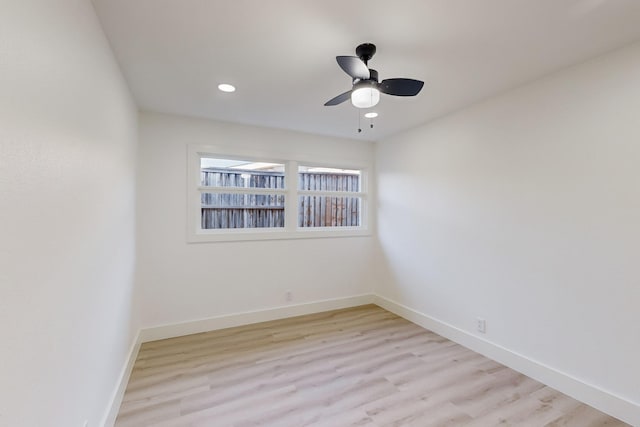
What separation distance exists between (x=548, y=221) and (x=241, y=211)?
3199 millimetres

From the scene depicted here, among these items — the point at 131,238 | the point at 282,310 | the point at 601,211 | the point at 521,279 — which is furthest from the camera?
the point at 282,310

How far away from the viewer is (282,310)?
3.79m

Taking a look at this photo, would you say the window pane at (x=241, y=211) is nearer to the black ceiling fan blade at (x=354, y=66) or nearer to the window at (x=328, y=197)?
the window at (x=328, y=197)

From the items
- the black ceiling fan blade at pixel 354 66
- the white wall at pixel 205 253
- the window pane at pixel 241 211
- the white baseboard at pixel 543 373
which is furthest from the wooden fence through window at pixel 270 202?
the black ceiling fan blade at pixel 354 66

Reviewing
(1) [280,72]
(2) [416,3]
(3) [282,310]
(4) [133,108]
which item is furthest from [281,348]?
(2) [416,3]

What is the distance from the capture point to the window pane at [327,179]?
4.12 m

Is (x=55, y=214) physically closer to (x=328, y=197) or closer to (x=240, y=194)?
(x=240, y=194)

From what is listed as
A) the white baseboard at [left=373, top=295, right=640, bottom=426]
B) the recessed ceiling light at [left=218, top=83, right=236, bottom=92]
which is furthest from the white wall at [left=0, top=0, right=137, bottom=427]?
the white baseboard at [left=373, top=295, right=640, bottom=426]

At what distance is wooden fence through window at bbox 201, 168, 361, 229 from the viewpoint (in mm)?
3617

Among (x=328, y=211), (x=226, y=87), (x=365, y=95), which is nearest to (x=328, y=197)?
(x=328, y=211)

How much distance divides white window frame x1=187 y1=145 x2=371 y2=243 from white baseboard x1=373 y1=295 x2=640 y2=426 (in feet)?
5.43

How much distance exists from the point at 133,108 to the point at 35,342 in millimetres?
2486

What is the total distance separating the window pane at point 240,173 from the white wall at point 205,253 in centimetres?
25

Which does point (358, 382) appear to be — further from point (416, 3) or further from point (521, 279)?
point (416, 3)
